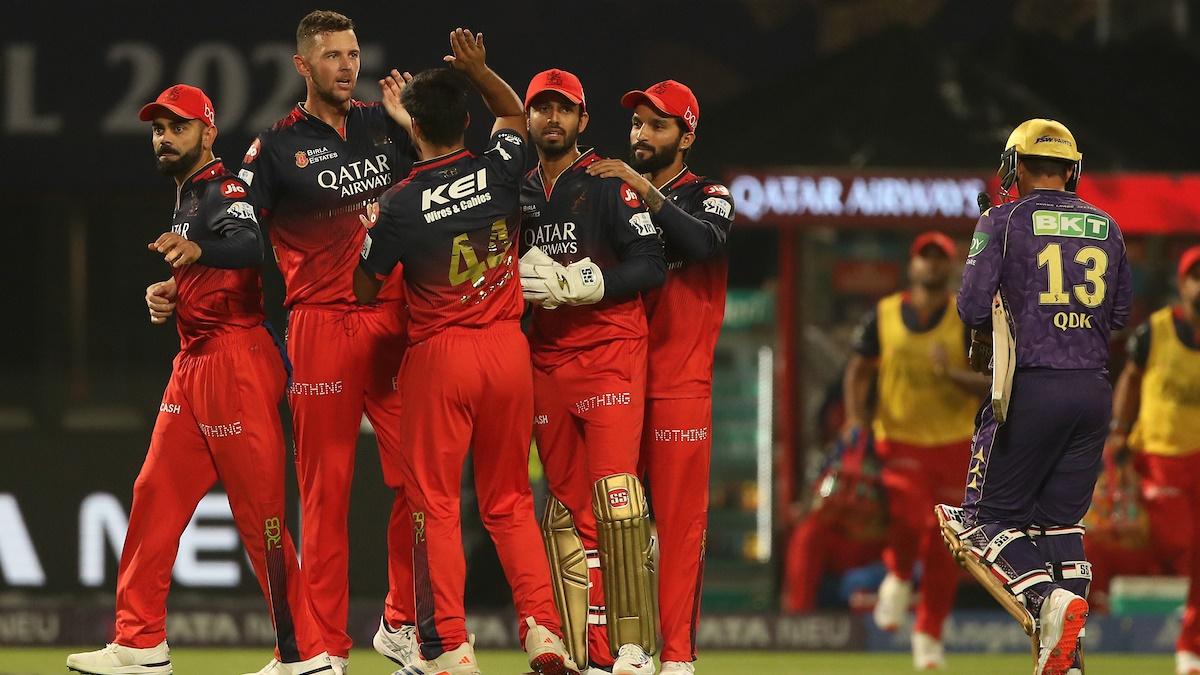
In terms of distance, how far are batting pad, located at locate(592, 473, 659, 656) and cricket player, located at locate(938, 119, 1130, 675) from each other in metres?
1.25

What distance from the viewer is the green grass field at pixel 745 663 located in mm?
9859

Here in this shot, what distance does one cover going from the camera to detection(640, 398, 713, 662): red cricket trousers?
7781 millimetres

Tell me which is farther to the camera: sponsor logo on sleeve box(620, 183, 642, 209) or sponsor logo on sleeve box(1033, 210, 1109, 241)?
sponsor logo on sleeve box(620, 183, 642, 209)

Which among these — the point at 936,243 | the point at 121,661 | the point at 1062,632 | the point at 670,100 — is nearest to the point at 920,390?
the point at 936,243

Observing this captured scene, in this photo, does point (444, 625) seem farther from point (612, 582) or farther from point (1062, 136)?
point (1062, 136)

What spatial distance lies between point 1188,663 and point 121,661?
209 inches

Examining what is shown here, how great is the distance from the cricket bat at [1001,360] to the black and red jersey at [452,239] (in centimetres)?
182

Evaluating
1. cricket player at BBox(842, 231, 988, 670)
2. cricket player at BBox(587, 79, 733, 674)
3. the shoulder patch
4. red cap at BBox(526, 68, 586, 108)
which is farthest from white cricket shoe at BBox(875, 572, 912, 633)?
the shoulder patch

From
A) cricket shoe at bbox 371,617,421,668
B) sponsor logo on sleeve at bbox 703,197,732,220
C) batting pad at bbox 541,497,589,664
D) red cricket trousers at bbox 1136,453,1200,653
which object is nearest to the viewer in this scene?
batting pad at bbox 541,497,589,664

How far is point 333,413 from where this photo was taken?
7.89 metres

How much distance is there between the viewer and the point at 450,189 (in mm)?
7418

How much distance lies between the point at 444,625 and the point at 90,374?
5466 mm

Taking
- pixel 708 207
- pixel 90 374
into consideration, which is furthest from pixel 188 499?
pixel 90 374

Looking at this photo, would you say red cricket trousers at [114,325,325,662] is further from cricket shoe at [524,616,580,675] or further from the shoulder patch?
cricket shoe at [524,616,580,675]
